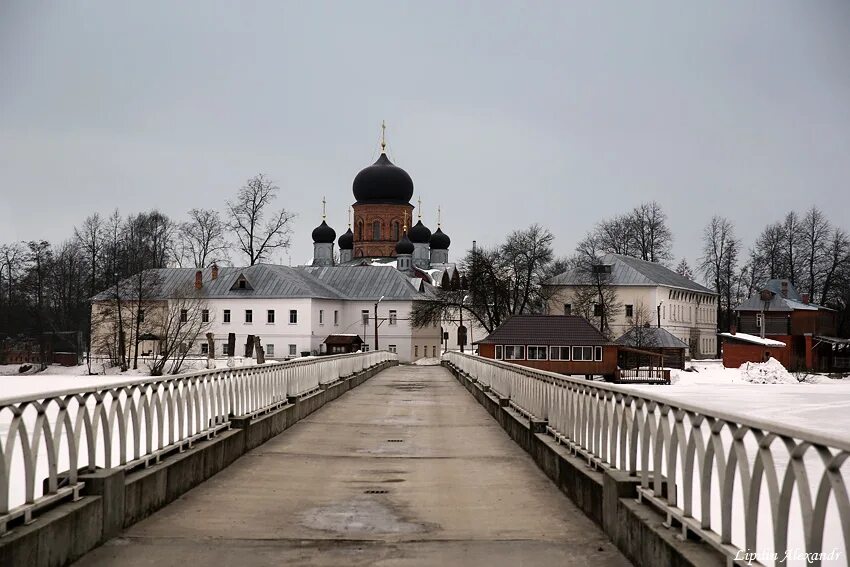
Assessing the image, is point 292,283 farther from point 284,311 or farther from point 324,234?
point 324,234

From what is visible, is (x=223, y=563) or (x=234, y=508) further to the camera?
(x=234, y=508)

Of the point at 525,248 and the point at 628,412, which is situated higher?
the point at 525,248

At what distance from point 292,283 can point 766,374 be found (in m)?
49.8

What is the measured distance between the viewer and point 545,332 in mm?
65875

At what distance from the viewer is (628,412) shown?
850 centimetres

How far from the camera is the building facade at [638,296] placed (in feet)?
309

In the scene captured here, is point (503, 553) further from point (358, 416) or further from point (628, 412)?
point (358, 416)

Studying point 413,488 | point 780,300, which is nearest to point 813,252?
point 780,300

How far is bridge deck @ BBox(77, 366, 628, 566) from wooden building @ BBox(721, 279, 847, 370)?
211 ft

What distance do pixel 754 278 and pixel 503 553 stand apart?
94495mm

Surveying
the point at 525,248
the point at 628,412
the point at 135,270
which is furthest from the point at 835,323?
the point at 628,412

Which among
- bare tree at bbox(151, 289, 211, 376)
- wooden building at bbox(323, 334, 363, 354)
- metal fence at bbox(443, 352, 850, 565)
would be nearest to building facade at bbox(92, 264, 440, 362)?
wooden building at bbox(323, 334, 363, 354)

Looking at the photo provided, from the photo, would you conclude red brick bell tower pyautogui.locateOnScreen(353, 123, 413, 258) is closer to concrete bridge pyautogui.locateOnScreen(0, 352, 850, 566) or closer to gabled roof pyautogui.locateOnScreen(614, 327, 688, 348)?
gabled roof pyautogui.locateOnScreen(614, 327, 688, 348)

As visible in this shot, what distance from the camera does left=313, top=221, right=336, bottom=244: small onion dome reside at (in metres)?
129
